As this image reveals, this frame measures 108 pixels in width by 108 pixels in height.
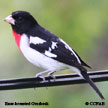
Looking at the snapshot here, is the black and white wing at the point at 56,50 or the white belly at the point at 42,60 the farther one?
the white belly at the point at 42,60

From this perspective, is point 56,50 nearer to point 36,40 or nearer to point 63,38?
point 36,40

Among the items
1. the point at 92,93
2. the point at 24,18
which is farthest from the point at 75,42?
the point at 24,18

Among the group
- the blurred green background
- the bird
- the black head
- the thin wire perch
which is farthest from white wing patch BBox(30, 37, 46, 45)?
the blurred green background

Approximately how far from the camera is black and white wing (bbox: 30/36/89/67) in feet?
14.0

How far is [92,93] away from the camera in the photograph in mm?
5188

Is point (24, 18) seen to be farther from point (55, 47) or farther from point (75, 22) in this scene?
point (75, 22)

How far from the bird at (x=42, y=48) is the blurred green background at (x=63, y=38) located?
842 mm

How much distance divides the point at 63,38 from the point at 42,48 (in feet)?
3.39

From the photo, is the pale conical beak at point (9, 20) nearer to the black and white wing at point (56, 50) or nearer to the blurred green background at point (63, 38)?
the black and white wing at point (56, 50)

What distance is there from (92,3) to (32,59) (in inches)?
55.5

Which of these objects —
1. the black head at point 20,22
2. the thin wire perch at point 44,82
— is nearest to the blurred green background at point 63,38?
the black head at point 20,22

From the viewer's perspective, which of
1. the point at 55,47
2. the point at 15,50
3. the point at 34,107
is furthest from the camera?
the point at 15,50

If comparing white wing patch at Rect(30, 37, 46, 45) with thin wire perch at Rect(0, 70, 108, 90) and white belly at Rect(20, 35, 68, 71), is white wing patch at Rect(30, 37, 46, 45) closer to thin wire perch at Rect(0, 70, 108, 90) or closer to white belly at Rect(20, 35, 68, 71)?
white belly at Rect(20, 35, 68, 71)

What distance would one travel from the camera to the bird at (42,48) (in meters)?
4.32
